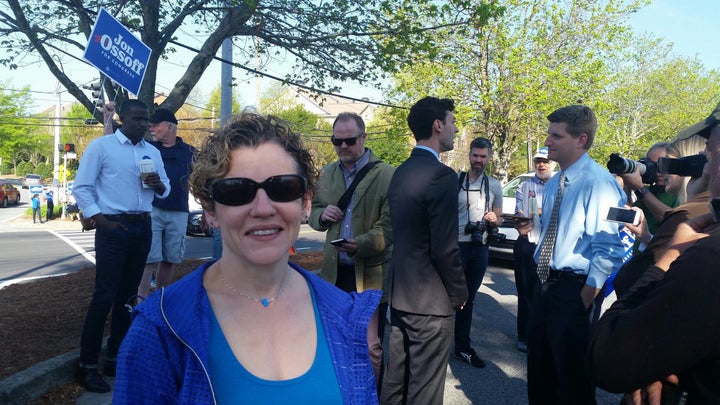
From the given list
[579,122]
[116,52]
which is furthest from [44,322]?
[579,122]

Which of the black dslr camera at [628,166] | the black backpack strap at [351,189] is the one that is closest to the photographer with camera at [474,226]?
the black backpack strap at [351,189]

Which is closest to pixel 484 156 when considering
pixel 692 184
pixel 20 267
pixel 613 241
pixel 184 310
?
pixel 613 241

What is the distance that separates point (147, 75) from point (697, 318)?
7.03m

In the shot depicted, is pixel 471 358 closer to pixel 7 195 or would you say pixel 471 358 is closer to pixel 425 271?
pixel 425 271

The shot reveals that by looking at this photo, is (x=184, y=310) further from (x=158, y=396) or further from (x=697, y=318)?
(x=697, y=318)

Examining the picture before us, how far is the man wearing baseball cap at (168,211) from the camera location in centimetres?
564

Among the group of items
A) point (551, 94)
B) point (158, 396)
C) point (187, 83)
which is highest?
point (551, 94)

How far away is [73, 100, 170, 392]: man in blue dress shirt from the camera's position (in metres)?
4.08

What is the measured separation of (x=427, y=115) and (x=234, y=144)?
2237 mm

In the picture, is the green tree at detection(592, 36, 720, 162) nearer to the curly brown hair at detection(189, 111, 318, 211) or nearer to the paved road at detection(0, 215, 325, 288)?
the paved road at detection(0, 215, 325, 288)

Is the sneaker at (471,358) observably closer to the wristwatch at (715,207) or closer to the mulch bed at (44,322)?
the mulch bed at (44,322)

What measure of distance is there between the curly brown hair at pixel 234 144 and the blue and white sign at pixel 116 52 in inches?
150

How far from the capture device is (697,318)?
1.44m

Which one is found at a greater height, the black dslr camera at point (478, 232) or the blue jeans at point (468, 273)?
the black dslr camera at point (478, 232)
